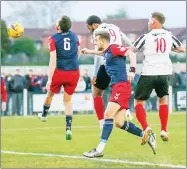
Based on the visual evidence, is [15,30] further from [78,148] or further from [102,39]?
[78,148]

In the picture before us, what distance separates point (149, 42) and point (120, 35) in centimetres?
121

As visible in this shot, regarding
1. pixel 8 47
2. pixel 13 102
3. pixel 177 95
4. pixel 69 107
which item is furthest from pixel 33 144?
pixel 8 47

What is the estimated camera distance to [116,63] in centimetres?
1510

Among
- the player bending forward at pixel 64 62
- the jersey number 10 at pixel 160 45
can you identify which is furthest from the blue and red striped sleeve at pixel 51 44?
the jersey number 10 at pixel 160 45

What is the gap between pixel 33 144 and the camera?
20438 mm

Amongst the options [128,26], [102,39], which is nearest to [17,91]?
[102,39]

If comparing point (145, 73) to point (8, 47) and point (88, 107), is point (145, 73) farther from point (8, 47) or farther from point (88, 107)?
point (8, 47)

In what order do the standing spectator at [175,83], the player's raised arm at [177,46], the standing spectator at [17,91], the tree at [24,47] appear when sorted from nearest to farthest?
the player's raised arm at [177,46], the standing spectator at [17,91], the standing spectator at [175,83], the tree at [24,47]

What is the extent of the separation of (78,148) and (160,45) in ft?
15.4

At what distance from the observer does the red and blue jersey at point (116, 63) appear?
1505 cm

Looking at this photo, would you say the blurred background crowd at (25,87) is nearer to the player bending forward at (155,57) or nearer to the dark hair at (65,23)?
the dark hair at (65,23)

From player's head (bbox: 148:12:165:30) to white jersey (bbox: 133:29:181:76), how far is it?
94mm

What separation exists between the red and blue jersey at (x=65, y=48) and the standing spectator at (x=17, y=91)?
17.8m

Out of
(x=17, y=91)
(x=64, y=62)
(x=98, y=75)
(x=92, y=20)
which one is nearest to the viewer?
(x=92, y=20)
